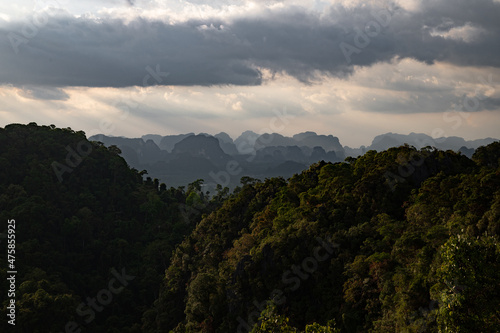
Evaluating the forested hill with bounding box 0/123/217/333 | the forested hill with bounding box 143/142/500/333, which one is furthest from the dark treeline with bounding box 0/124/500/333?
the forested hill with bounding box 0/123/217/333

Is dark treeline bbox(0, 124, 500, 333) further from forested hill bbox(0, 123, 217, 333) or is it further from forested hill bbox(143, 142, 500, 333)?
forested hill bbox(0, 123, 217, 333)

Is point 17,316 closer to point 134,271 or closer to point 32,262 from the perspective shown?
point 32,262

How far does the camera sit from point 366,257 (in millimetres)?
31016

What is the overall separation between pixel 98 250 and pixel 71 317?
2314 centimetres

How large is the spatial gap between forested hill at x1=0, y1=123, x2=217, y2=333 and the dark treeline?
245mm

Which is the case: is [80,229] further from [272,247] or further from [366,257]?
[366,257]

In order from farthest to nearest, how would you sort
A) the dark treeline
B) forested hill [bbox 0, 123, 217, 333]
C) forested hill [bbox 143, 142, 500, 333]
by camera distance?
forested hill [bbox 0, 123, 217, 333] < the dark treeline < forested hill [bbox 143, 142, 500, 333]

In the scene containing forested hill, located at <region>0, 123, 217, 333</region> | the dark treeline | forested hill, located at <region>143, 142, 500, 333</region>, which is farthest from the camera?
forested hill, located at <region>0, 123, 217, 333</region>

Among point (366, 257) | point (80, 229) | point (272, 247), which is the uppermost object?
point (366, 257)

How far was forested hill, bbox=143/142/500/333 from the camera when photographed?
14.0 meters

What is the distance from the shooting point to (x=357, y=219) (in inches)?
1471

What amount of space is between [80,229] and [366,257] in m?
54.8

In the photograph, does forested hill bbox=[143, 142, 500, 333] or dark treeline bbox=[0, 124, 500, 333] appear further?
dark treeline bbox=[0, 124, 500, 333]

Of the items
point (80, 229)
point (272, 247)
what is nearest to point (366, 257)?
point (272, 247)
